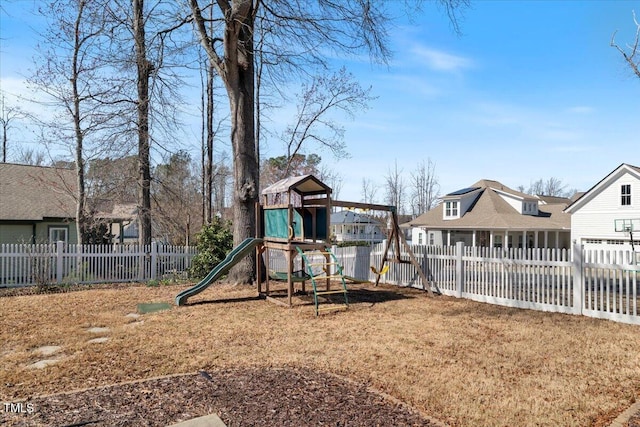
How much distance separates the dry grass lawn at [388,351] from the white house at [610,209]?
59.8ft

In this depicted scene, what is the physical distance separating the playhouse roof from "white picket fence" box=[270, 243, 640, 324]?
11.9ft

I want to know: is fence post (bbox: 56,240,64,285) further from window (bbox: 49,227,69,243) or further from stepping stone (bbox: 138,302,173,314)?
window (bbox: 49,227,69,243)

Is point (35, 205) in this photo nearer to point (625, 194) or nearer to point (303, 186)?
point (303, 186)

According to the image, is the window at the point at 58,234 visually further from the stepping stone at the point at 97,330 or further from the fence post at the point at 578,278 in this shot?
the fence post at the point at 578,278

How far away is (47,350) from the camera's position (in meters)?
5.16

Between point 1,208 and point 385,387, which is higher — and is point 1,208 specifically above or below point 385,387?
above

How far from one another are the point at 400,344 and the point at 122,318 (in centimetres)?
496

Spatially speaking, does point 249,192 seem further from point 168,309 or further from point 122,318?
point 122,318

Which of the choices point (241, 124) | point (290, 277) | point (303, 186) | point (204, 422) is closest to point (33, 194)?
point (241, 124)

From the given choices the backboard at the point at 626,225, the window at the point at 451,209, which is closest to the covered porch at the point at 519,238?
the window at the point at 451,209

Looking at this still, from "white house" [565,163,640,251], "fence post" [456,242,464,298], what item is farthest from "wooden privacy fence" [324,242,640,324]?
"white house" [565,163,640,251]

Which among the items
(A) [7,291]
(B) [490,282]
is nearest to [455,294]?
(B) [490,282]

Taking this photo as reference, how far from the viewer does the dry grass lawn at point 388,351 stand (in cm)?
372

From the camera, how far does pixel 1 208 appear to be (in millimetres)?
16750
